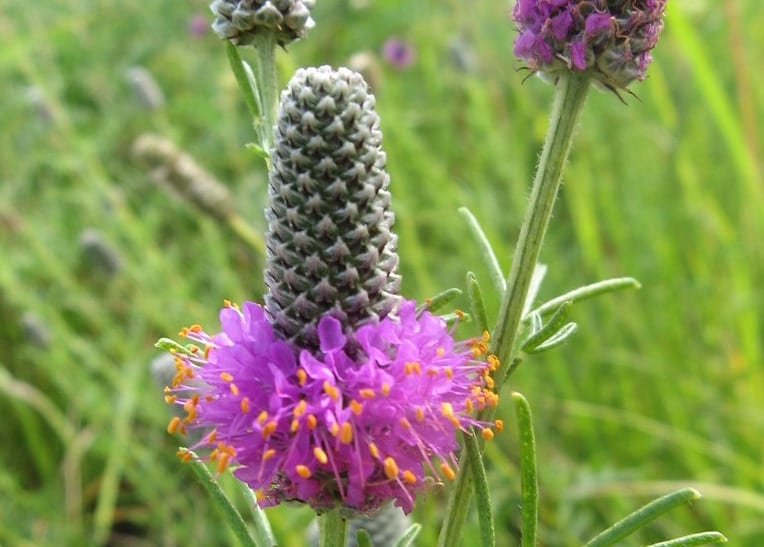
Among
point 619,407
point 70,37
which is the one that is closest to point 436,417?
point 619,407

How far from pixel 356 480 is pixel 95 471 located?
3268 millimetres

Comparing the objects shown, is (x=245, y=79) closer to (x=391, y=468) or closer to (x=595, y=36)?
(x=595, y=36)

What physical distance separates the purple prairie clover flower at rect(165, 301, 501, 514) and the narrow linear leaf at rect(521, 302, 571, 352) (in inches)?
3.0

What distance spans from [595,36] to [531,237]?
11.6 inches

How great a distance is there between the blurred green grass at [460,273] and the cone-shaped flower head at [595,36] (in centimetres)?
132

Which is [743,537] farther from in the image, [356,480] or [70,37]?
[70,37]

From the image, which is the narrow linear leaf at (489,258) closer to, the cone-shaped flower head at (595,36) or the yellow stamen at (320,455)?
the cone-shaped flower head at (595,36)

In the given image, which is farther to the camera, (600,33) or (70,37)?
(70,37)

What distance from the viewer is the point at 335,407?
1.12 m

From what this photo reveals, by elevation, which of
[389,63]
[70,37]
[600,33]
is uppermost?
[70,37]

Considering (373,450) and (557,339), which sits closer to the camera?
(373,450)

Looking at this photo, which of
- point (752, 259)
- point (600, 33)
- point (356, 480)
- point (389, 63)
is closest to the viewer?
point (356, 480)

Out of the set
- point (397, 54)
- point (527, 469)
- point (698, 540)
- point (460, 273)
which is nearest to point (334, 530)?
point (527, 469)

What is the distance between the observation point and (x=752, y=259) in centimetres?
396
